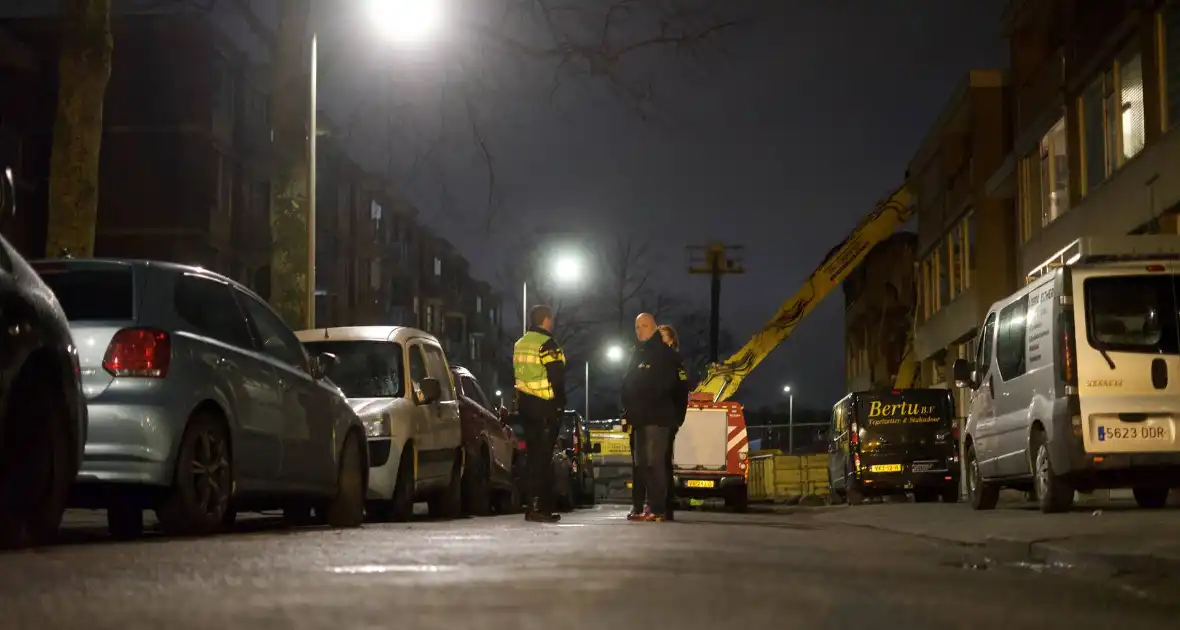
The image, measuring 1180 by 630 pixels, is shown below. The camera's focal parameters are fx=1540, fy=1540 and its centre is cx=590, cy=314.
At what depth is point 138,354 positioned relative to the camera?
8.90 meters

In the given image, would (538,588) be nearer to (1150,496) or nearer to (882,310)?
(1150,496)

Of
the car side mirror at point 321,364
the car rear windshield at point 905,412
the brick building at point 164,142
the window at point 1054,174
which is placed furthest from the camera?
the brick building at point 164,142

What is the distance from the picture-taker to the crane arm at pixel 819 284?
1208 inches

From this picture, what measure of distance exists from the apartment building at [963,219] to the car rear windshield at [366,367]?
2102 cm

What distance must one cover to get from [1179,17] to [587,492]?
12.7 meters

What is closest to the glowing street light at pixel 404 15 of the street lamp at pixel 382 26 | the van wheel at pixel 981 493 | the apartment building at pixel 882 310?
the street lamp at pixel 382 26

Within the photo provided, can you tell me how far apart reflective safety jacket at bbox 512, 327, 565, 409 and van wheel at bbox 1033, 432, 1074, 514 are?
14.8 ft

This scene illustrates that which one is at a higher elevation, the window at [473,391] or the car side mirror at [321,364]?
the window at [473,391]

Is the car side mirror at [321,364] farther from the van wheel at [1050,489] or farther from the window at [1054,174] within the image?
the window at [1054,174]

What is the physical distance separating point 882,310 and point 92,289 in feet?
157

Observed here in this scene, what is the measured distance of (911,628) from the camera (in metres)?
5.04

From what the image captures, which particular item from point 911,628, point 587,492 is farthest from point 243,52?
point 911,628

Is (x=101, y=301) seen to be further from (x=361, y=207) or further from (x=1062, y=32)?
(x=361, y=207)

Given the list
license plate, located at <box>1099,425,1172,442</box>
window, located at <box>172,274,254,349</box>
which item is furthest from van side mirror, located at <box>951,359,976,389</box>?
window, located at <box>172,274,254,349</box>
